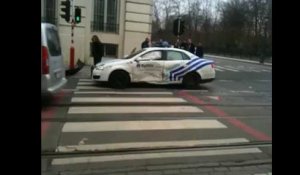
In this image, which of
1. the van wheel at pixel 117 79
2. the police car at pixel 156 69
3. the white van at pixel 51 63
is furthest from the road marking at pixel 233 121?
the white van at pixel 51 63

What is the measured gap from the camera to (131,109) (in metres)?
10.1

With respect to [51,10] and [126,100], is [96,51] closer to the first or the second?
[51,10]

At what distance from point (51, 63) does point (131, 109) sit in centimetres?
193

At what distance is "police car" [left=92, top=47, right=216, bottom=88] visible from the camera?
13773mm

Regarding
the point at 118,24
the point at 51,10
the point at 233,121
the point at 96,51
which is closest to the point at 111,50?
the point at 118,24

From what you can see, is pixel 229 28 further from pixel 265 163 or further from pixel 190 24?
pixel 265 163

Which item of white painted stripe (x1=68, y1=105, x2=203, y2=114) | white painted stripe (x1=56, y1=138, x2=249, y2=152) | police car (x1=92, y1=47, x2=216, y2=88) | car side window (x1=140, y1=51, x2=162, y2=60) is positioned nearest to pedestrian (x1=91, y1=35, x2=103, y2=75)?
police car (x1=92, y1=47, x2=216, y2=88)

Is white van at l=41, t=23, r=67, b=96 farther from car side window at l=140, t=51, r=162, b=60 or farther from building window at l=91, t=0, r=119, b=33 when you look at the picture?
building window at l=91, t=0, r=119, b=33

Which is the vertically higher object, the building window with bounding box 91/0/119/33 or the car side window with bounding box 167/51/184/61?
the building window with bounding box 91/0/119/33

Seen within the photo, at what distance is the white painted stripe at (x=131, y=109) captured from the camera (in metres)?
9.53

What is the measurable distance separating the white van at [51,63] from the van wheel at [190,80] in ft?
16.3
